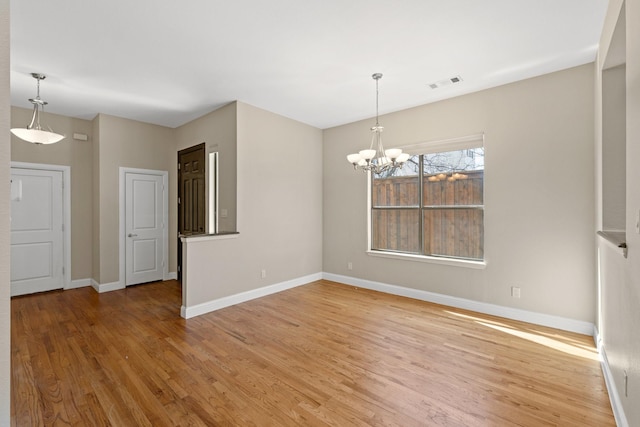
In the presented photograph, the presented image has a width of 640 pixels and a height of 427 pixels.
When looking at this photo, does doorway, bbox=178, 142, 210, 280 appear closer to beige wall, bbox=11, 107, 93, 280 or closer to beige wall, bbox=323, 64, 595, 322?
beige wall, bbox=11, 107, 93, 280

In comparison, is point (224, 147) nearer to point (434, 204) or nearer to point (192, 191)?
point (192, 191)

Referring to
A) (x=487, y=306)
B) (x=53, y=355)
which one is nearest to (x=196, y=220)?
(x=53, y=355)

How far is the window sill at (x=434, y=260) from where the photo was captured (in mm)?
3763

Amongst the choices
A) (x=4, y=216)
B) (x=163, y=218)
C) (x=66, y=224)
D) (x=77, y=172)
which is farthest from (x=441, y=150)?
(x=66, y=224)

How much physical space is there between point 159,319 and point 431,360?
3.08 meters

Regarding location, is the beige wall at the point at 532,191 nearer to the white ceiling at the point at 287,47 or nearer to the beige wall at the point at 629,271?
the white ceiling at the point at 287,47

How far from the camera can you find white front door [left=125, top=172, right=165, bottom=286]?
5.08m

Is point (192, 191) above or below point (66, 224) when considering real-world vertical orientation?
above

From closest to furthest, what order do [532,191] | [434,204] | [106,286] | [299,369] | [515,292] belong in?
1. [299,369]
2. [532,191]
3. [515,292]
4. [434,204]
5. [106,286]

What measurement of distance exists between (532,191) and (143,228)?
5867 millimetres

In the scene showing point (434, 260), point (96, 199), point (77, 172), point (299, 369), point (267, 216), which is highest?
point (77, 172)

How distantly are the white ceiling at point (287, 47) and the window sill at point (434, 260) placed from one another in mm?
2184

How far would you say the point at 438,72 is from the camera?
3.27 metres

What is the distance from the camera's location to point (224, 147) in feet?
14.4
